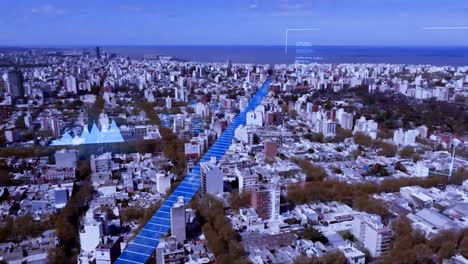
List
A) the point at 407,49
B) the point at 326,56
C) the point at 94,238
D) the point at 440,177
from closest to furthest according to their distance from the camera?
1. the point at 94,238
2. the point at 440,177
3. the point at 407,49
4. the point at 326,56

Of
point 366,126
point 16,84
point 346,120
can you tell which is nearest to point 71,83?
point 16,84

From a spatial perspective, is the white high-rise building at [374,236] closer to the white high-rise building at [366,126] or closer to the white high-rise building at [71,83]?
the white high-rise building at [366,126]

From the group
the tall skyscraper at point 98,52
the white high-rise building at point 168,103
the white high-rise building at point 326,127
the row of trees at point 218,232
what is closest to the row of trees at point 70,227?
the row of trees at point 218,232

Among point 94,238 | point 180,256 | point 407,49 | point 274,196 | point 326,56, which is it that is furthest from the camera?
point 326,56

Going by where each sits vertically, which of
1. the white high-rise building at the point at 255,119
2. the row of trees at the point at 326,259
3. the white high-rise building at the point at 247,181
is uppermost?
the white high-rise building at the point at 255,119

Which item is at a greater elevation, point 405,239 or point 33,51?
point 33,51

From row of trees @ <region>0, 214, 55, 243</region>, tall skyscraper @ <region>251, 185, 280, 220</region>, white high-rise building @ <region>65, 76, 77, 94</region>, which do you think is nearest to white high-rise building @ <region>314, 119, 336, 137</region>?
tall skyscraper @ <region>251, 185, 280, 220</region>

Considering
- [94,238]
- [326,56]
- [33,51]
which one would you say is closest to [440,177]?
[326,56]

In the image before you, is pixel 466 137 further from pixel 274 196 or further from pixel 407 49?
pixel 274 196
